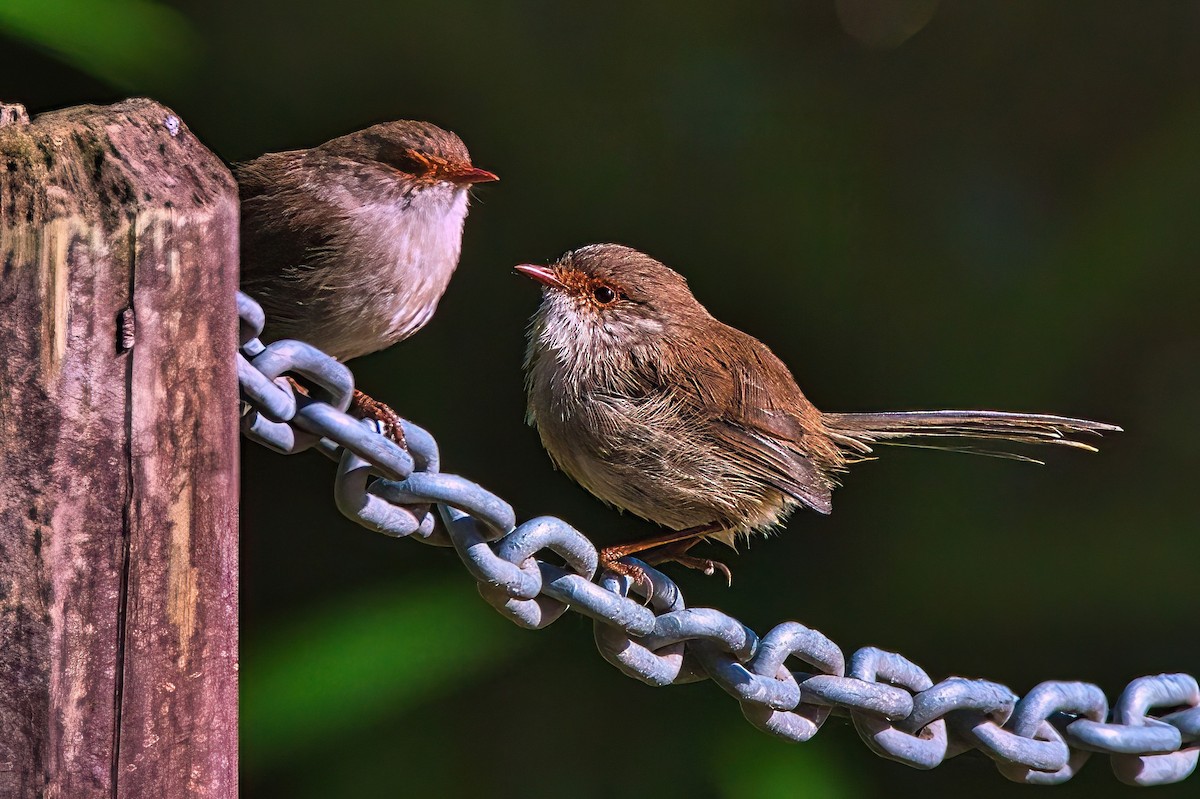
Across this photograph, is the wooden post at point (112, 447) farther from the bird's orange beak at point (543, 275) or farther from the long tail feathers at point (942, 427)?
the long tail feathers at point (942, 427)

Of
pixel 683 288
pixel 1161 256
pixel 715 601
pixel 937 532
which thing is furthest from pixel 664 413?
pixel 1161 256

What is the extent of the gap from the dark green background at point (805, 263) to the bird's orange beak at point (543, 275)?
1.53 m

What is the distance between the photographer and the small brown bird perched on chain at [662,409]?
10.2ft

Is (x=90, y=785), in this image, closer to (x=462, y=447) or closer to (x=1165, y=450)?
(x=462, y=447)

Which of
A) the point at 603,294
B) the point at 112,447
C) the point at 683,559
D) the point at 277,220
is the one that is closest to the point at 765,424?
the point at 683,559

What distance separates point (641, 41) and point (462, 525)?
324 cm

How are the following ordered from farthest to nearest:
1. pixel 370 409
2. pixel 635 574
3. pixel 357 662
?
pixel 357 662 < pixel 370 409 < pixel 635 574

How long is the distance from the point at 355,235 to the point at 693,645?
1.24 m

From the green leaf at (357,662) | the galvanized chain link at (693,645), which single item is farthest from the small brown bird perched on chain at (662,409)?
the green leaf at (357,662)

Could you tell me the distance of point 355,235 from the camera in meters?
2.97

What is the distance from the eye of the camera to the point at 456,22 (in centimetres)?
475

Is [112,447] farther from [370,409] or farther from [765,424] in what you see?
[765,424]

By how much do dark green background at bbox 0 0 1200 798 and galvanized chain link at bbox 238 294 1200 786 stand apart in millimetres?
2022

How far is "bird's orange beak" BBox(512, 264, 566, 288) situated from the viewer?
10.7ft
